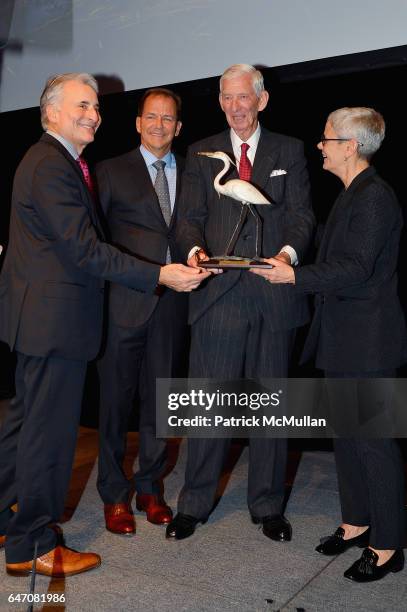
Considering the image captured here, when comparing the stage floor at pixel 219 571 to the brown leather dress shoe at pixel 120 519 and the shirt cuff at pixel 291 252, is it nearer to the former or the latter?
the brown leather dress shoe at pixel 120 519

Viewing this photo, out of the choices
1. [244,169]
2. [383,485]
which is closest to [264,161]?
[244,169]

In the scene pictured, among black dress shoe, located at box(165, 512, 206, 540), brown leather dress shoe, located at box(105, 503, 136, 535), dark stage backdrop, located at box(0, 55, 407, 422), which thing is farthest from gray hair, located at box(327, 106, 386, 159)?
brown leather dress shoe, located at box(105, 503, 136, 535)

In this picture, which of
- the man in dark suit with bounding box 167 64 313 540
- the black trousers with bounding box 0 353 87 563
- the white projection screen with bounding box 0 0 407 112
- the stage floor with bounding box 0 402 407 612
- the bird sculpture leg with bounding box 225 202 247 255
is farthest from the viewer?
the white projection screen with bounding box 0 0 407 112

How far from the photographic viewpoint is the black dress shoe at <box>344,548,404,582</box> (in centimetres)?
249

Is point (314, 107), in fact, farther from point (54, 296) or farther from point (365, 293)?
point (54, 296)

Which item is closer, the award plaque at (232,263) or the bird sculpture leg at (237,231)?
the award plaque at (232,263)

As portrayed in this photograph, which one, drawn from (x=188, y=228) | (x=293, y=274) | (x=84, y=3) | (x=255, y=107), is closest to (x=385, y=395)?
(x=293, y=274)

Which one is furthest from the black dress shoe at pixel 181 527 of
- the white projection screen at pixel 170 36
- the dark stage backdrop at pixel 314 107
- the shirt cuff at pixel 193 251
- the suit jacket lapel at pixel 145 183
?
the white projection screen at pixel 170 36

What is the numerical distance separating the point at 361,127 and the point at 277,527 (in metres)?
1.55

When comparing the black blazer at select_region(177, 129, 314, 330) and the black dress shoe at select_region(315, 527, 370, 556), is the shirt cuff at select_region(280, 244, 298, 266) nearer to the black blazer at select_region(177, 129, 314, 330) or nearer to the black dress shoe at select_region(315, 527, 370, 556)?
the black blazer at select_region(177, 129, 314, 330)

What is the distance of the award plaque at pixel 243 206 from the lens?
2.51 metres

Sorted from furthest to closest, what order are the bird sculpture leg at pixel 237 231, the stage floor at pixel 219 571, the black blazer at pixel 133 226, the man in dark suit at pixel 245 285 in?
the black blazer at pixel 133 226
the man in dark suit at pixel 245 285
the bird sculpture leg at pixel 237 231
the stage floor at pixel 219 571

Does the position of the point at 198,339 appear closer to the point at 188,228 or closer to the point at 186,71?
the point at 188,228

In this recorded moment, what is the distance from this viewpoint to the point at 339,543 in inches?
108
